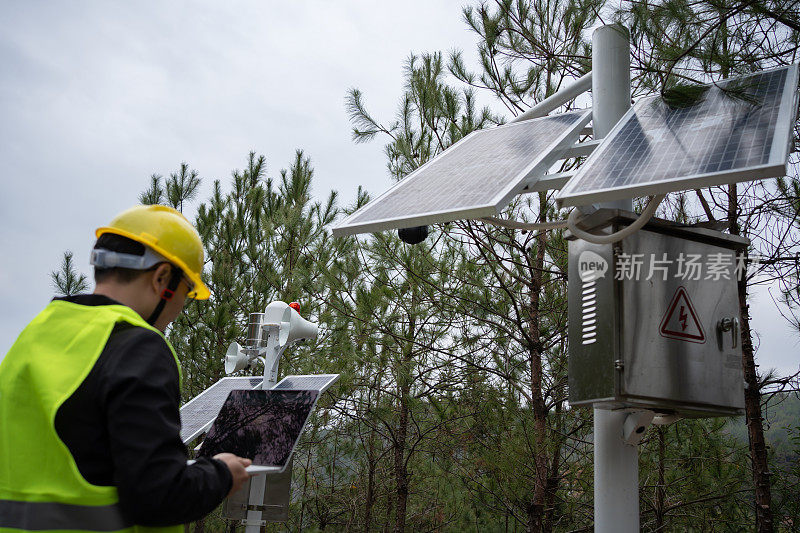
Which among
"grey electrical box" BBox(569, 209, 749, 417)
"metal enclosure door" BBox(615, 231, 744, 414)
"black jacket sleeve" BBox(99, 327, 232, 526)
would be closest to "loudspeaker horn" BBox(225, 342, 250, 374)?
"grey electrical box" BBox(569, 209, 749, 417)

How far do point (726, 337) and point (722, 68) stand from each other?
1293mm

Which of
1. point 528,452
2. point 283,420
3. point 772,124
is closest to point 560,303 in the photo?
point 528,452

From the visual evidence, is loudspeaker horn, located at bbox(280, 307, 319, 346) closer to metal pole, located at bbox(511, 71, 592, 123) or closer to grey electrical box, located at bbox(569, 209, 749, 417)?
metal pole, located at bbox(511, 71, 592, 123)

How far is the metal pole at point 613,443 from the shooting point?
2.85m

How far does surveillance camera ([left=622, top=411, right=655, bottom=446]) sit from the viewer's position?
9.14 ft

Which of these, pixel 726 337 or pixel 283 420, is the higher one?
pixel 726 337

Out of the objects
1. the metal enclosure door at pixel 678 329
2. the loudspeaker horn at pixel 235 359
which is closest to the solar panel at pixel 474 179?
the metal enclosure door at pixel 678 329

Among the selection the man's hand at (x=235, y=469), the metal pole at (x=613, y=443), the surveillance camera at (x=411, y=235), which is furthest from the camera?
the surveillance camera at (x=411, y=235)

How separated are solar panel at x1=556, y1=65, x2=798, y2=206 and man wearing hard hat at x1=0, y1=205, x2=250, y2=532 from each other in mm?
1368

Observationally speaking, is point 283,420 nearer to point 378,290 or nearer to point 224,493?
point 224,493

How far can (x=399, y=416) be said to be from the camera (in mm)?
8016

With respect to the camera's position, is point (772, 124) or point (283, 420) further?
point (283, 420)

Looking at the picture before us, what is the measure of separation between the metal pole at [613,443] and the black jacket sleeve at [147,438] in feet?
6.11

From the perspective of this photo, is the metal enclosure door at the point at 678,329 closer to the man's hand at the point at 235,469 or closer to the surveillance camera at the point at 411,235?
the surveillance camera at the point at 411,235
